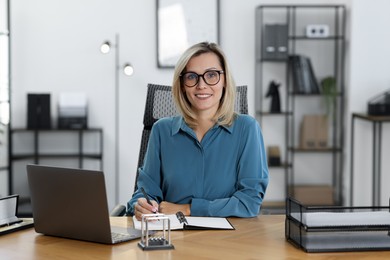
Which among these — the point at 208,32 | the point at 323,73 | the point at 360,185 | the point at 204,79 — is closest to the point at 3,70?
the point at 208,32

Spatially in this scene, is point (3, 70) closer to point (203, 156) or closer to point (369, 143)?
point (369, 143)

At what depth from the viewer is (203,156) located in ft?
8.75

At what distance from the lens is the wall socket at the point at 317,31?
6.10 m

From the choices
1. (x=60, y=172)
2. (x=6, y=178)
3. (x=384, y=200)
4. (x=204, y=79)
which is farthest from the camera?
(x=6, y=178)

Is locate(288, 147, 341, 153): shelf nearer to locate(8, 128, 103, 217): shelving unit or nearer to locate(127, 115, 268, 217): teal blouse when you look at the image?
locate(8, 128, 103, 217): shelving unit

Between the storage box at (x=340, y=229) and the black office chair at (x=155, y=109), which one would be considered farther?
the black office chair at (x=155, y=109)

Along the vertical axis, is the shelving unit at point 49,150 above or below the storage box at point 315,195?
above

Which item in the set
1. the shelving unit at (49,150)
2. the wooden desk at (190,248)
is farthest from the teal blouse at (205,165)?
the shelving unit at (49,150)

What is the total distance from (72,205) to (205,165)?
28.7 inches

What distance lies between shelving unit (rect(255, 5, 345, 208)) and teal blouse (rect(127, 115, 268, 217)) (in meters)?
3.47

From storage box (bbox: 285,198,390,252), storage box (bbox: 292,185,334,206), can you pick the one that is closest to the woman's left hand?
storage box (bbox: 285,198,390,252)

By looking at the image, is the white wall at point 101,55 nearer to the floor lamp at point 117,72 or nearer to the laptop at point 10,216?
the floor lamp at point 117,72

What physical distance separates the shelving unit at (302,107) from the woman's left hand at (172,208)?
12.0ft

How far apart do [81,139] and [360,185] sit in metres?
2.36
